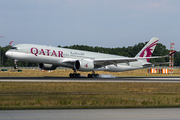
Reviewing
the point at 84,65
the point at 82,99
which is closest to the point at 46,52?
the point at 84,65

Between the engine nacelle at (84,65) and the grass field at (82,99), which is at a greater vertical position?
the engine nacelle at (84,65)

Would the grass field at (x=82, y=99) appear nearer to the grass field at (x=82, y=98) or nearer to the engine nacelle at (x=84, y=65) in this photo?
the grass field at (x=82, y=98)

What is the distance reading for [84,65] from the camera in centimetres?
4359

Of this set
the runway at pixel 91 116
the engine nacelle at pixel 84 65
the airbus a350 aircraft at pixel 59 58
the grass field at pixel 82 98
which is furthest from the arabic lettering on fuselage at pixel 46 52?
the runway at pixel 91 116

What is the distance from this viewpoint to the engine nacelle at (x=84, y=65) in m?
43.5

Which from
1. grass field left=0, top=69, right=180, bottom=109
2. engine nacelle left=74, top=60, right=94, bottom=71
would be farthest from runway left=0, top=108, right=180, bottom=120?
engine nacelle left=74, top=60, right=94, bottom=71

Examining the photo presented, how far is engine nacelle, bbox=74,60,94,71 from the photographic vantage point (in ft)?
143

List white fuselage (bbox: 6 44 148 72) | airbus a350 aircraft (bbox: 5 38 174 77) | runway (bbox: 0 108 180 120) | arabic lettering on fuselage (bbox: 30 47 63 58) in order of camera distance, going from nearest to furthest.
Result: runway (bbox: 0 108 180 120) < white fuselage (bbox: 6 44 148 72) < airbus a350 aircraft (bbox: 5 38 174 77) < arabic lettering on fuselage (bbox: 30 47 63 58)

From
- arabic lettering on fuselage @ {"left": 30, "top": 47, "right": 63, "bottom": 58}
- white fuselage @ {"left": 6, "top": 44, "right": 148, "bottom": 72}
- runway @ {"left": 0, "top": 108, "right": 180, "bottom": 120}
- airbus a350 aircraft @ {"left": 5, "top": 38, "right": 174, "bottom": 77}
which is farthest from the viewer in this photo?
arabic lettering on fuselage @ {"left": 30, "top": 47, "right": 63, "bottom": 58}

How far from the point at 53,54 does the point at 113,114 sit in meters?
31.8

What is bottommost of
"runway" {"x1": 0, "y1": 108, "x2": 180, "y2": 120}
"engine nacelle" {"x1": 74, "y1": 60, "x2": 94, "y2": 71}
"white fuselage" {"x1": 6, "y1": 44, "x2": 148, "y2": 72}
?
"runway" {"x1": 0, "y1": 108, "x2": 180, "y2": 120}

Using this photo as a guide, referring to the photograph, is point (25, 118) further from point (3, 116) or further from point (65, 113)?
point (65, 113)

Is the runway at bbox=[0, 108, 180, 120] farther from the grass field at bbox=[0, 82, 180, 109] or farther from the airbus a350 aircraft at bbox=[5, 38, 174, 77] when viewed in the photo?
the airbus a350 aircraft at bbox=[5, 38, 174, 77]

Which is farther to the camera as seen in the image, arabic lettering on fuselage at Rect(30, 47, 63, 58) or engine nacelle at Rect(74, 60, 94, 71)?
engine nacelle at Rect(74, 60, 94, 71)
